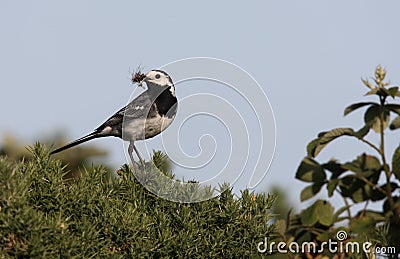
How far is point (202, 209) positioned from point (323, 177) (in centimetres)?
148

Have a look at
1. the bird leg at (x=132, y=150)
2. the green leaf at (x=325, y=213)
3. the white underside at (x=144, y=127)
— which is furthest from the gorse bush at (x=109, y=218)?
the green leaf at (x=325, y=213)

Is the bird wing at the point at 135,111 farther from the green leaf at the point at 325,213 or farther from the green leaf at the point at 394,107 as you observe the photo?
the green leaf at the point at 394,107

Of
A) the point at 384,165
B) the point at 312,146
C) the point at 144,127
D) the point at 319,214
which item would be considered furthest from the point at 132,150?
the point at 384,165

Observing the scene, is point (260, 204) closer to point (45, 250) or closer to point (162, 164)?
point (162, 164)

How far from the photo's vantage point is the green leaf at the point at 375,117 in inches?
199

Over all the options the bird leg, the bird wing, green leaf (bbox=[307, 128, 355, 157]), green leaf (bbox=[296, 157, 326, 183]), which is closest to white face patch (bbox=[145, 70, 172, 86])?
the bird wing

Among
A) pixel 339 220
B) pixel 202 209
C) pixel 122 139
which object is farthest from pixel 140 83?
pixel 339 220

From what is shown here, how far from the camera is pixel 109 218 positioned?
12.3ft

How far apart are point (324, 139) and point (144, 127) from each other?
124 cm

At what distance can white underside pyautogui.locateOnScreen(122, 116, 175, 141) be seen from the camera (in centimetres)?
453

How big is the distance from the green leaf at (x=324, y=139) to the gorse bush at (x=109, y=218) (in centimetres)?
98

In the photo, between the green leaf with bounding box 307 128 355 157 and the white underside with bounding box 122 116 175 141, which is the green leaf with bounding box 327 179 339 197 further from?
the white underside with bounding box 122 116 175 141

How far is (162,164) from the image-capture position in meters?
4.38

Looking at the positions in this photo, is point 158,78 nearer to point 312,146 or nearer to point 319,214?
point 312,146
